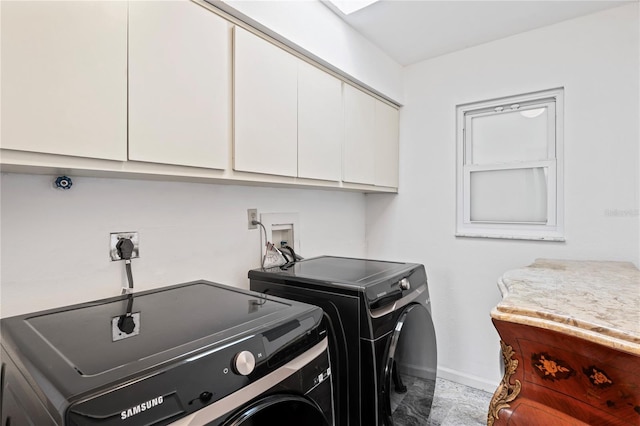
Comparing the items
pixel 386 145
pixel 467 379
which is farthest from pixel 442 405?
pixel 386 145

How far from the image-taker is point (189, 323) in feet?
3.18

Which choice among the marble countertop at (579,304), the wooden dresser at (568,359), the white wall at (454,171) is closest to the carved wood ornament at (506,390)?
the wooden dresser at (568,359)

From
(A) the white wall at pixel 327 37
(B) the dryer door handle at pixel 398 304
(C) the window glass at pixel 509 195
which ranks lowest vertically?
(B) the dryer door handle at pixel 398 304

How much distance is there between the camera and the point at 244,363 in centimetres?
80

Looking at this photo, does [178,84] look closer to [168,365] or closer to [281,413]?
[168,365]

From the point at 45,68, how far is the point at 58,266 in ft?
2.20

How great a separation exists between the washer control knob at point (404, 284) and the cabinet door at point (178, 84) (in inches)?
38.5

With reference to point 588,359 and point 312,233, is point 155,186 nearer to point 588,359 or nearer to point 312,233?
point 312,233

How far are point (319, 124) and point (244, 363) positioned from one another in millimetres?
1385

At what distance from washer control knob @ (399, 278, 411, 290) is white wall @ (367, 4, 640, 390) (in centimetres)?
104

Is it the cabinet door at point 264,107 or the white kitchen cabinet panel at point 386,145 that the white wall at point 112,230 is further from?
the white kitchen cabinet panel at point 386,145

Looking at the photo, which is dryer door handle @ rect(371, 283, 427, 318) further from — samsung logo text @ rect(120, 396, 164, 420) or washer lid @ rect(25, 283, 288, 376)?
samsung logo text @ rect(120, 396, 164, 420)

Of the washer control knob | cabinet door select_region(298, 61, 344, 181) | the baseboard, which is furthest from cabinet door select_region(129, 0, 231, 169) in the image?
the baseboard

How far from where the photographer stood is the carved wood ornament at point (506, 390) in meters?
0.97
